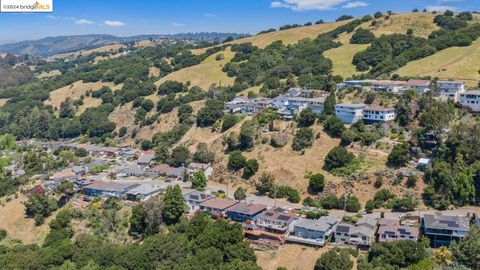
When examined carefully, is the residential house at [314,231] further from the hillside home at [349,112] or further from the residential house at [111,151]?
the residential house at [111,151]

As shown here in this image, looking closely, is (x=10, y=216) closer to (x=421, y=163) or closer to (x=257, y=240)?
(x=257, y=240)

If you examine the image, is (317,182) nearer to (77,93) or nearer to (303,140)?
(303,140)

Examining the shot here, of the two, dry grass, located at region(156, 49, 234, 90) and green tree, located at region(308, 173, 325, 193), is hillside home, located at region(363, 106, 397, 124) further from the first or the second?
dry grass, located at region(156, 49, 234, 90)

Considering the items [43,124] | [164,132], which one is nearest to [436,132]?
[164,132]

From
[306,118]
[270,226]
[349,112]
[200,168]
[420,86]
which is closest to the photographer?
[270,226]

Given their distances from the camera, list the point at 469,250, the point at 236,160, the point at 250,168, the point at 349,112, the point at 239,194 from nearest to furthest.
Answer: the point at 469,250 → the point at 239,194 → the point at 250,168 → the point at 236,160 → the point at 349,112

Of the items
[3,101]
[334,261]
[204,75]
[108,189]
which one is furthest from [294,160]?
[3,101]

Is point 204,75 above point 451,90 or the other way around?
the other way around
